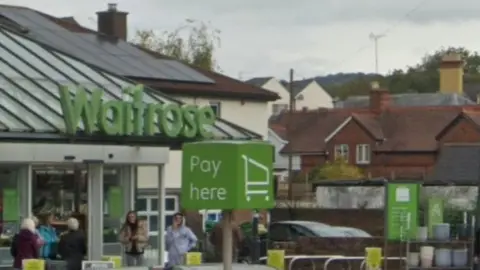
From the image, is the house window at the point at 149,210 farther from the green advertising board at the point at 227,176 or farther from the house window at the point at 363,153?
the house window at the point at 363,153

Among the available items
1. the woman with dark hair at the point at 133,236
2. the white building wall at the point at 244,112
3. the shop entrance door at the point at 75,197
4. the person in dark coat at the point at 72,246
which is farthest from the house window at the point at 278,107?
the person in dark coat at the point at 72,246

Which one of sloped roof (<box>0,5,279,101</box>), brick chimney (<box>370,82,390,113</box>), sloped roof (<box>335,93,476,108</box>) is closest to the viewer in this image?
sloped roof (<box>0,5,279,101</box>)

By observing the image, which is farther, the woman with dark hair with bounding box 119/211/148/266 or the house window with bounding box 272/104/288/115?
the house window with bounding box 272/104/288/115

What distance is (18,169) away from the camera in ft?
84.8

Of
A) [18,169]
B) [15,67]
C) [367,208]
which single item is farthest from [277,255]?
[367,208]

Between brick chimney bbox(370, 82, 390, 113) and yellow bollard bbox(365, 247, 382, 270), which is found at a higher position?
brick chimney bbox(370, 82, 390, 113)

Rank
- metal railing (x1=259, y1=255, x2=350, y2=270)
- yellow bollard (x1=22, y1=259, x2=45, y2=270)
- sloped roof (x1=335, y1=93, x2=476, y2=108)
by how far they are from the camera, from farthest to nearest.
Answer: sloped roof (x1=335, y1=93, x2=476, y2=108) < metal railing (x1=259, y1=255, x2=350, y2=270) < yellow bollard (x1=22, y1=259, x2=45, y2=270)

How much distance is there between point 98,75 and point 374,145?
166 ft

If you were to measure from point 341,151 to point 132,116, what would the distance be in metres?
56.2

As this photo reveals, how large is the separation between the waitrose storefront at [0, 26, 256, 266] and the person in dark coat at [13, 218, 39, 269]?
110 inches

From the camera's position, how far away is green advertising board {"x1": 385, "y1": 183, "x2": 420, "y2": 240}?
28344 mm

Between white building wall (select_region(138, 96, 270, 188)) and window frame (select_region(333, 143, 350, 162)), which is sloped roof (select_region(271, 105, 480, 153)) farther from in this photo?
white building wall (select_region(138, 96, 270, 188))

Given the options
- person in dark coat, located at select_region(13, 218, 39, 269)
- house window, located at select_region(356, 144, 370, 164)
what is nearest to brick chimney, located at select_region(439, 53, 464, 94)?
house window, located at select_region(356, 144, 370, 164)

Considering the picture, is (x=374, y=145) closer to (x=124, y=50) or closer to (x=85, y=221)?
(x=124, y=50)
